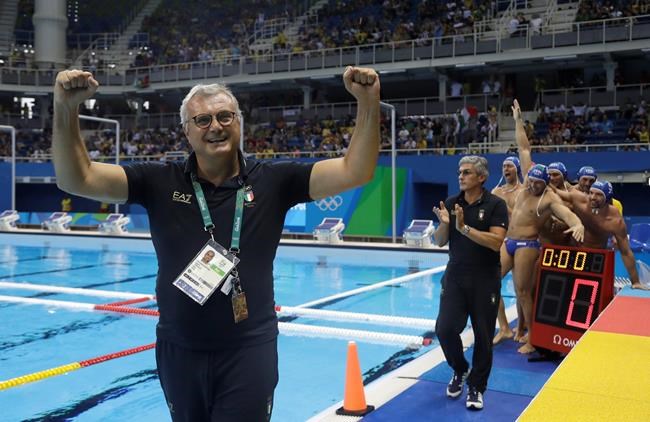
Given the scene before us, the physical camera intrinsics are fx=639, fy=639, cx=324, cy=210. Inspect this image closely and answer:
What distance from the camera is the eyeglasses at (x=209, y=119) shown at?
6.74ft

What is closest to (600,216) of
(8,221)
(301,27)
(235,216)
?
(235,216)

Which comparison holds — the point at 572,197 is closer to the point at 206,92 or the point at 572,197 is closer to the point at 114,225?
the point at 206,92

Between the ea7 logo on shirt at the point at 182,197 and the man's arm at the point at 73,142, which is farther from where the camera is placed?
the ea7 logo on shirt at the point at 182,197

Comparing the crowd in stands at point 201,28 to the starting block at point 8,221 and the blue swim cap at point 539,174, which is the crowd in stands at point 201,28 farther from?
the blue swim cap at point 539,174

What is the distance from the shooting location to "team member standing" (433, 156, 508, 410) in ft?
13.8

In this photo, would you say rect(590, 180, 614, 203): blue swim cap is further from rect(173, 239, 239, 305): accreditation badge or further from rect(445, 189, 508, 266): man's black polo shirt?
rect(173, 239, 239, 305): accreditation badge

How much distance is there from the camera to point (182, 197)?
208cm

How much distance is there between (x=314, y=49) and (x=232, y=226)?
27046 mm

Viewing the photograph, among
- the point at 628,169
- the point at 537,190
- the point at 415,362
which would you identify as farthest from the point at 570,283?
the point at 628,169

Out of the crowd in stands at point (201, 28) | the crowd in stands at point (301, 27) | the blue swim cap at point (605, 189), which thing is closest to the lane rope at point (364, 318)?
the blue swim cap at point (605, 189)

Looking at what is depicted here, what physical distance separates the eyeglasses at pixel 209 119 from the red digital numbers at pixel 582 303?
4.16 metres

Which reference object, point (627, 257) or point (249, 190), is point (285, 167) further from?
point (627, 257)

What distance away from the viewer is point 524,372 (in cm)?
521

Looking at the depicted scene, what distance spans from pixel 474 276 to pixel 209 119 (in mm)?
2661
